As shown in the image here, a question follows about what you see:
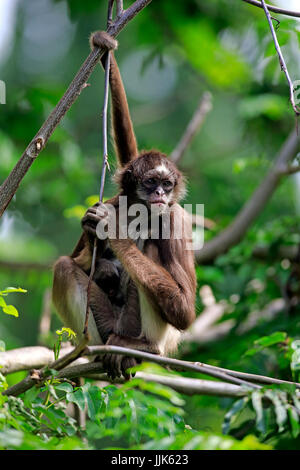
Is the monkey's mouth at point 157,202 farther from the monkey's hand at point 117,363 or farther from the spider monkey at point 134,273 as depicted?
the monkey's hand at point 117,363

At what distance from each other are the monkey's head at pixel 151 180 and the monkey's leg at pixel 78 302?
1279 mm

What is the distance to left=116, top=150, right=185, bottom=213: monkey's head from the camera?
7926mm

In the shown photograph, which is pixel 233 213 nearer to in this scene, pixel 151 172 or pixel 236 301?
pixel 236 301

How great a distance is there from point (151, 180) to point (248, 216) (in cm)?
410

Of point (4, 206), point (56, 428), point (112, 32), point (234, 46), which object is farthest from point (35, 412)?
point (234, 46)

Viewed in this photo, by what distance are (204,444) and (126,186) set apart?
16.1 feet

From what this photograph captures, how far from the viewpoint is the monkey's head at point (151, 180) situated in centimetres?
793

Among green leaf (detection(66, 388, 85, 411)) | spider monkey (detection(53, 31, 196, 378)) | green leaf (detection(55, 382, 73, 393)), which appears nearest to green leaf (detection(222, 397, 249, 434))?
green leaf (detection(66, 388, 85, 411))

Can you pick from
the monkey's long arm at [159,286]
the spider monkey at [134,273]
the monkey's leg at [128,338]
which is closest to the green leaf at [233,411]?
the monkey's leg at [128,338]

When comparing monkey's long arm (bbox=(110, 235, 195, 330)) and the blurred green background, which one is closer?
monkey's long arm (bbox=(110, 235, 195, 330))

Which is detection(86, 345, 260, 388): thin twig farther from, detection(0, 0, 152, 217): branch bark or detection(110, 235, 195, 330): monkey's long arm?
detection(110, 235, 195, 330): monkey's long arm

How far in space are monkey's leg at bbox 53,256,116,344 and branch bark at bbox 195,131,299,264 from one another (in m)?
3.79

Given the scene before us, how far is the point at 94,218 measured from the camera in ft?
23.3

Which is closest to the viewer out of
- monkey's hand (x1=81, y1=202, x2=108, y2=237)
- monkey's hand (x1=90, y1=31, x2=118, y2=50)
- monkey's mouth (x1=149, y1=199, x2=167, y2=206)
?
monkey's hand (x1=90, y1=31, x2=118, y2=50)
